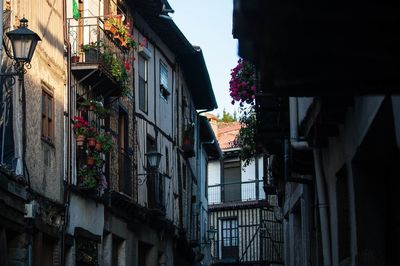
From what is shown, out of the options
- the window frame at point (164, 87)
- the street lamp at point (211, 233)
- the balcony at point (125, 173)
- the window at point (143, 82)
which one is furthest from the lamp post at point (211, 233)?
the balcony at point (125, 173)

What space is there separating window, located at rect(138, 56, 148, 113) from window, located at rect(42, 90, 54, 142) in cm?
777

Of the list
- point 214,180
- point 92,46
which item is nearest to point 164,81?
point 92,46

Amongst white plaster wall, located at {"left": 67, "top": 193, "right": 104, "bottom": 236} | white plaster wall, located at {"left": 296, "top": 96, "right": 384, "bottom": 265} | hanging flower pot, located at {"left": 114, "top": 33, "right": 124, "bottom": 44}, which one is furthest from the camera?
hanging flower pot, located at {"left": 114, "top": 33, "right": 124, "bottom": 44}

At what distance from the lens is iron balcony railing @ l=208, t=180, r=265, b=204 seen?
45.3 m

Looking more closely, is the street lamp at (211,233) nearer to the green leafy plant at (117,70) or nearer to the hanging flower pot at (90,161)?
the green leafy plant at (117,70)

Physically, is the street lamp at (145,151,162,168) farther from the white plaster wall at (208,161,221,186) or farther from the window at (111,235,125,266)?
the white plaster wall at (208,161,221,186)

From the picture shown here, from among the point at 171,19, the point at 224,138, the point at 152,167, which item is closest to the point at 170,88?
the point at 171,19

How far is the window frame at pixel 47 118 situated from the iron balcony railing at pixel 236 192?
89.6 feet

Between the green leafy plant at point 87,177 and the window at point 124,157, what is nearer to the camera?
the green leafy plant at point 87,177

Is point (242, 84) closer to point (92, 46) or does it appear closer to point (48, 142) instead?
point (92, 46)

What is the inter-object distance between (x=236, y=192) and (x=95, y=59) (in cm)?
2686

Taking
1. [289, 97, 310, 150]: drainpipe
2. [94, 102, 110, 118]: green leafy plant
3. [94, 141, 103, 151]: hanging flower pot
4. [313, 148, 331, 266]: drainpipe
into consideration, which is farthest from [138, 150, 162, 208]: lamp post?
[313, 148, 331, 266]: drainpipe

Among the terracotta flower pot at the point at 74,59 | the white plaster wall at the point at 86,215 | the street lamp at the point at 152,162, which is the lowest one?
the white plaster wall at the point at 86,215

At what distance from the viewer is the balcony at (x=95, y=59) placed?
19.8 metres
